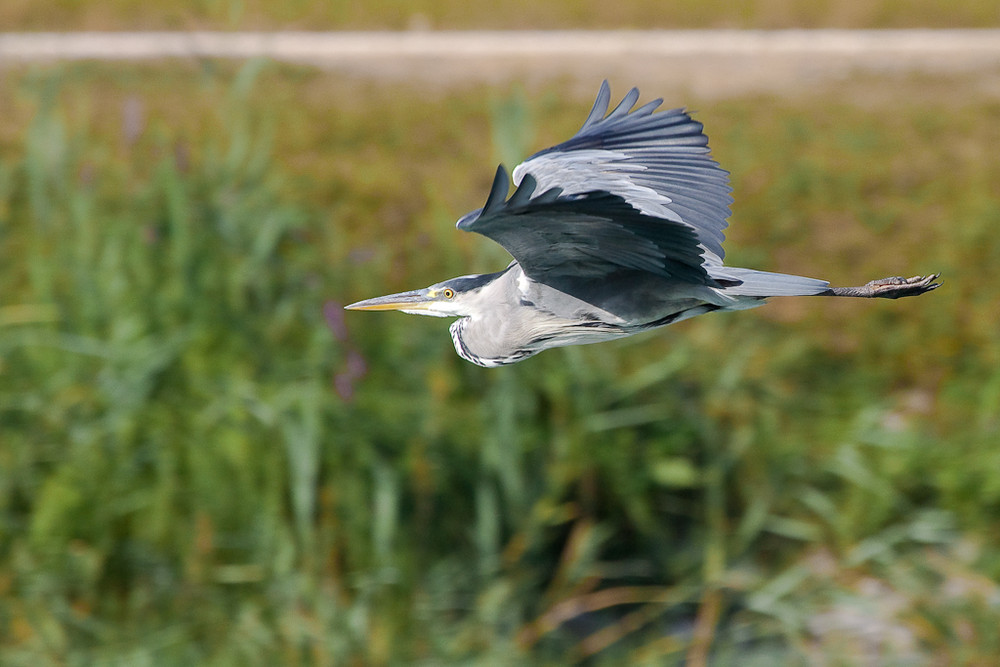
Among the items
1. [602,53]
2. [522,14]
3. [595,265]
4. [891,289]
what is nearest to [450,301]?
[595,265]

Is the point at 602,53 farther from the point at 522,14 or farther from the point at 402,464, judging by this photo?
the point at 402,464

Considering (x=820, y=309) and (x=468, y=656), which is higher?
(x=820, y=309)

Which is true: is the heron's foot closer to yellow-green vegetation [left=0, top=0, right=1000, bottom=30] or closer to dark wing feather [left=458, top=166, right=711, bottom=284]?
Result: dark wing feather [left=458, top=166, right=711, bottom=284]

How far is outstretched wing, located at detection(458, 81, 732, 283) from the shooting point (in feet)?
2.97

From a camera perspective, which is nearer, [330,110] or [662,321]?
[662,321]

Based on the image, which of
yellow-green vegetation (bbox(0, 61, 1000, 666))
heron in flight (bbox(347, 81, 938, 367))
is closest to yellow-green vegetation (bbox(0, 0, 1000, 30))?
yellow-green vegetation (bbox(0, 61, 1000, 666))

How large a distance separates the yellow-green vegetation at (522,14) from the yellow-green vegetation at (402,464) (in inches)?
133

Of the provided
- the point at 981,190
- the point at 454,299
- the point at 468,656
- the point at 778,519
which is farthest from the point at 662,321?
the point at 981,190

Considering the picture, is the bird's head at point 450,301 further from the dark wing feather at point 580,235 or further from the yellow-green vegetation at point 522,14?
the yellow-green vegetation at point 522,14

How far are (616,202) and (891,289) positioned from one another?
0.34 meters

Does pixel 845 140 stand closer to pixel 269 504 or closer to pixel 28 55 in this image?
pixel 269 504

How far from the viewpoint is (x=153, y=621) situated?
11.6ft

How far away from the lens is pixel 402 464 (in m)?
3.46

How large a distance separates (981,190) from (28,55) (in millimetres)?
5813
